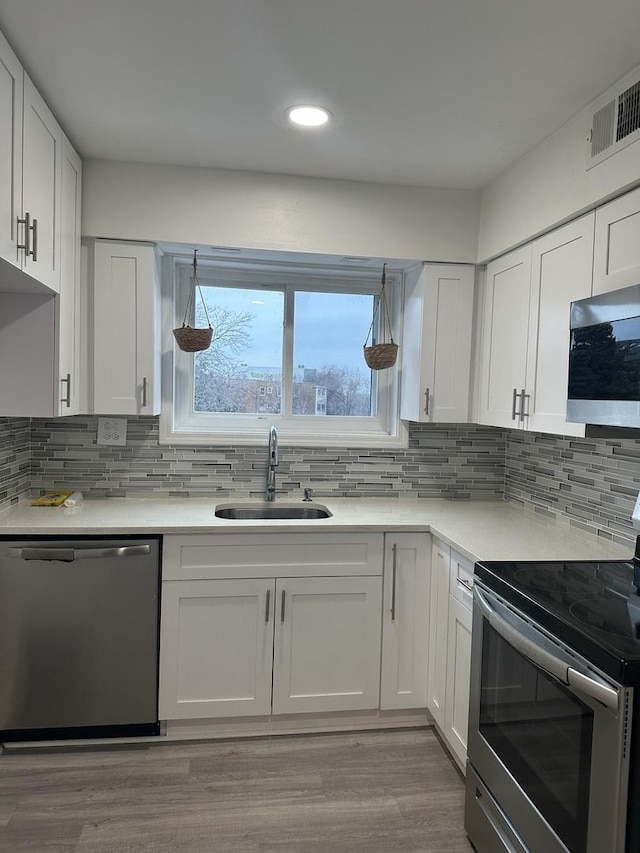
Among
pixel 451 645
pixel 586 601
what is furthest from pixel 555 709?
pixel 451 645

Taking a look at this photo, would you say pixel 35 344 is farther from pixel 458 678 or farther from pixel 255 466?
pixel 458 678

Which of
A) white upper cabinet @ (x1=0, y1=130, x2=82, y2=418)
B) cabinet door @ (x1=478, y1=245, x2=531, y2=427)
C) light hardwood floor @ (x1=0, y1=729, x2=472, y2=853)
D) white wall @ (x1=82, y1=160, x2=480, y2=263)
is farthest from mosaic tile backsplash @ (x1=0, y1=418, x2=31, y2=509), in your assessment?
cabinet door @ (x1=478, y1=245, x2=531, y2=427)

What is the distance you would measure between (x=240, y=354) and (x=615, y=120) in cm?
189

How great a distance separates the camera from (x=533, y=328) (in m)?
2.23

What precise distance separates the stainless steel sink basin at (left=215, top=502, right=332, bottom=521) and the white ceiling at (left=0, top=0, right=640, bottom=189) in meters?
1.56

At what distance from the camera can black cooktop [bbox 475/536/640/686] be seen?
4.00ft

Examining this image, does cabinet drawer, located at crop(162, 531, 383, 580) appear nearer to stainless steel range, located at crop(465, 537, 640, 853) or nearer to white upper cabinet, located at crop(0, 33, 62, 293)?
stainless steel range, located at crop(465, 537, 640, 853)

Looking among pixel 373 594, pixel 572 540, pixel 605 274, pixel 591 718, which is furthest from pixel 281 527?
pixel 605 274

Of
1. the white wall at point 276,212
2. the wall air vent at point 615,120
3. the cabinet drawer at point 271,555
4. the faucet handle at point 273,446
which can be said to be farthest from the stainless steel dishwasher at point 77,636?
the wall air vent at point 615,120

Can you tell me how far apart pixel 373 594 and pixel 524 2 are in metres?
2.04

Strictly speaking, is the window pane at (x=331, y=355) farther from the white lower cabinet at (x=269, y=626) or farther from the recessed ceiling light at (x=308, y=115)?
the recessed ceiling light at (x=308, y=115)

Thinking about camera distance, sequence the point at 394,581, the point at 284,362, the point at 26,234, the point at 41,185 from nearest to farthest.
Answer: the point at 26,234 < the point at 41,185 < the point at 394,581 < the point at 284,362

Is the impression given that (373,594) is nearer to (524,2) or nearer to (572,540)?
(572,540)

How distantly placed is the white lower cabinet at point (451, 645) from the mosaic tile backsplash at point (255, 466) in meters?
0.69
